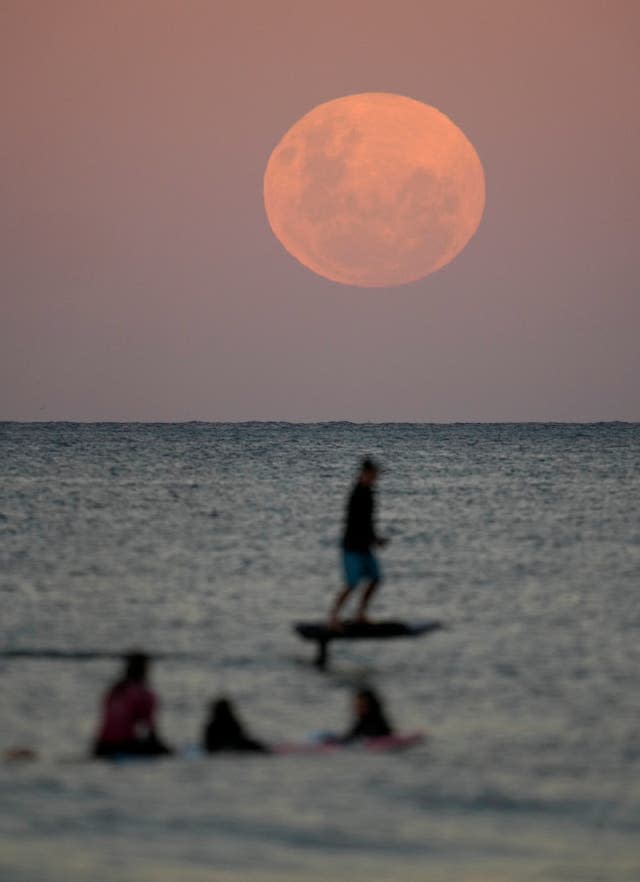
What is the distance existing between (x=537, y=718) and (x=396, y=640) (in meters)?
6.40

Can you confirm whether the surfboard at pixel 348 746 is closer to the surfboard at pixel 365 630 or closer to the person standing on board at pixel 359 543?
the surfboard at pixel 365 630

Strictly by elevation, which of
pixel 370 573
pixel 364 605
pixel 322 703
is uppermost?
pixel 370 573

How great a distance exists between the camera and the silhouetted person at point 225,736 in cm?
1692

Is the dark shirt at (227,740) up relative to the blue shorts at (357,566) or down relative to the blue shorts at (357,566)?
down

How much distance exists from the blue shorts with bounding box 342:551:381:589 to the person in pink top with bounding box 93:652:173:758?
5719 mm

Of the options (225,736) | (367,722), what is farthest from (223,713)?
(367,722)

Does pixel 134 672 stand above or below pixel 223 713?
above

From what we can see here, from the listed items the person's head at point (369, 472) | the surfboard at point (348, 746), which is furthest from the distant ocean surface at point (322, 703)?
the person's head at point (369, 472)

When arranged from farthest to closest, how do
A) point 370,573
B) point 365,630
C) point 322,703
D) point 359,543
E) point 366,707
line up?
point 370,573
point 359,543
point 365,630
point 322,703
point 366,707

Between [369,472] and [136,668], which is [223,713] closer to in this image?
[136,668]

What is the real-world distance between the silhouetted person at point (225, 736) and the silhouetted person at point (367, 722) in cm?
116

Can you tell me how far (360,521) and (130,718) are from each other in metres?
6.10

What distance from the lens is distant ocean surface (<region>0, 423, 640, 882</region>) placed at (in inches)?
536

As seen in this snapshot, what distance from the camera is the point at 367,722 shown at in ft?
58.3
